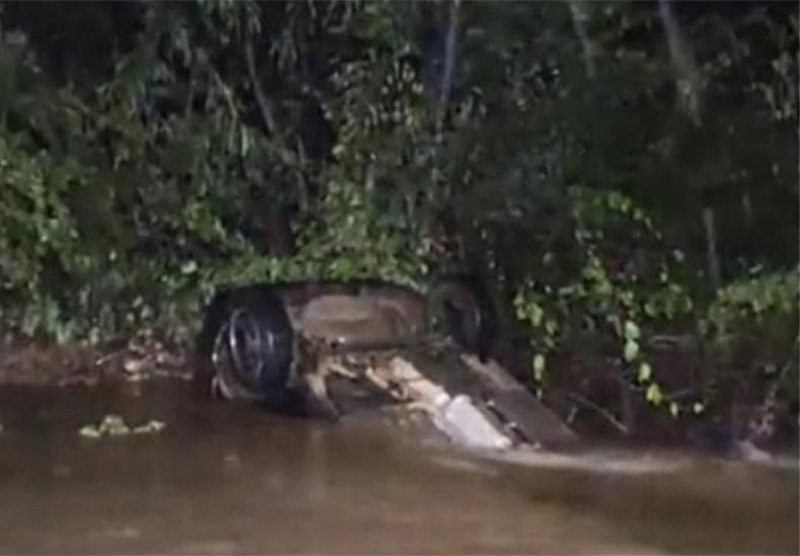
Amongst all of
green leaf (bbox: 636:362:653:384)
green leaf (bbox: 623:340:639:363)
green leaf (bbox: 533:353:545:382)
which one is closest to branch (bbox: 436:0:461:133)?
green leaf (bbox: 533:353:545:382)

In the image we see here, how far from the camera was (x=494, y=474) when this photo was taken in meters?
7.56

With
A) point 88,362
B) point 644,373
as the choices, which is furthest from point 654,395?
point 88,362

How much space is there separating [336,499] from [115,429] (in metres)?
1.52

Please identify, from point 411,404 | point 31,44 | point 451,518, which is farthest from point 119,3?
point 451,518

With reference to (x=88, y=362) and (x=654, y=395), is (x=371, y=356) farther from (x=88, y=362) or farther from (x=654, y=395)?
(x=88, y=362)

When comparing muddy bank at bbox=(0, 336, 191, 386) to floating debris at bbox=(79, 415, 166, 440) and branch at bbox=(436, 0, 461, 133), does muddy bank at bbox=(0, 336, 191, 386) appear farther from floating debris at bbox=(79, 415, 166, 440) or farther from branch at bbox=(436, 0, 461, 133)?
branch at bbox=(436, 0, 461, 133)

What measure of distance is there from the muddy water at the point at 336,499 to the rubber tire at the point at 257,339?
0.30 metres

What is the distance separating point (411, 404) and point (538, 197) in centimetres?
150

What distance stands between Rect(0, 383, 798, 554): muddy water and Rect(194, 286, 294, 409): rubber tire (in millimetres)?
297

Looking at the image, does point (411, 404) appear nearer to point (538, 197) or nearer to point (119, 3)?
point (538, 197)

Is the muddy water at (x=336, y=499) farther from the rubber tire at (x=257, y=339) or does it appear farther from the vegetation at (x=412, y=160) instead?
the vegetation at (x=412, y=160)

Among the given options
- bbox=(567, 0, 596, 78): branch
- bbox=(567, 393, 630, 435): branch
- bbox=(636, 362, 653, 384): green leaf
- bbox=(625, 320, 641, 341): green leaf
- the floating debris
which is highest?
bbox=(567, 0, 596, 78): branch

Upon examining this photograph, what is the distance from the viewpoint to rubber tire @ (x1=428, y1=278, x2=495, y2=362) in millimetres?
9172

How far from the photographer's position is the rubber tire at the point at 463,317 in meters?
9.17
